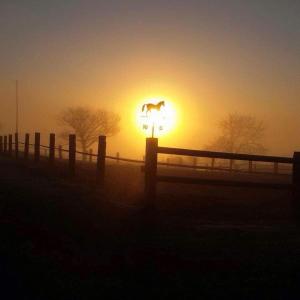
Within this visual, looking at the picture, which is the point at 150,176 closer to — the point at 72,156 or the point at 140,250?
the point at 140,250

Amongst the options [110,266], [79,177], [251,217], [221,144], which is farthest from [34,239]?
[221,144]

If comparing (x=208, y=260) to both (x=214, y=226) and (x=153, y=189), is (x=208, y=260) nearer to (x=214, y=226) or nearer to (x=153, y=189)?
(x=214, y=226)

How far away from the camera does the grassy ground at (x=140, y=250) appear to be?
5336 mm

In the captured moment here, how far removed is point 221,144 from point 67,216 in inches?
3239

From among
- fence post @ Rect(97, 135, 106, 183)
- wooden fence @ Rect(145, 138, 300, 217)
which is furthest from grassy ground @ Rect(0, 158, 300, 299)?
fence post @ Rect(97, 135, 106, 183)

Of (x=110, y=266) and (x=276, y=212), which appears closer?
(x=110, y=266)

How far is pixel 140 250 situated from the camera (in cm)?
691

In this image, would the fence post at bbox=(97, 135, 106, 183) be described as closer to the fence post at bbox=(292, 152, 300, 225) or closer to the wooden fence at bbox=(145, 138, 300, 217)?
the wooden fence at bbox=(145, 138, 300, 217)

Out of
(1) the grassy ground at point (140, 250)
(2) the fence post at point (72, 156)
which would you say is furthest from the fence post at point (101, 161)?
(1) the grassy ground at point (140, 250)

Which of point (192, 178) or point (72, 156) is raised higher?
point (192, 178)

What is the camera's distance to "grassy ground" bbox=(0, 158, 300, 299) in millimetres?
5336

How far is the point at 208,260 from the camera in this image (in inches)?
258

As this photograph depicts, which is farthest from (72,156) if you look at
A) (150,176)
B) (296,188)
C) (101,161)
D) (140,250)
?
(140,250)

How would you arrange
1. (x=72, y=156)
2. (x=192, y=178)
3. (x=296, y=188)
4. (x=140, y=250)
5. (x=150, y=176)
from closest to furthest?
(x=140, y=250) → (x=150, y=176) → (x=192, y=178) → (x=296, y=188) → (x=72, y=156)
